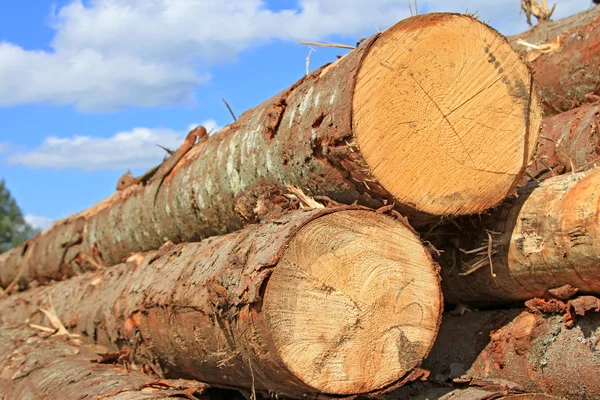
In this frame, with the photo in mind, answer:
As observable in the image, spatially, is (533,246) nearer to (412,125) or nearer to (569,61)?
(412,125)

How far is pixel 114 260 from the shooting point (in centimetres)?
550

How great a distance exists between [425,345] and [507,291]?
61 centimetres

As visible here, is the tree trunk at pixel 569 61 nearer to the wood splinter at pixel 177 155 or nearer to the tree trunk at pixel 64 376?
the wood splinter at pixel 177 155

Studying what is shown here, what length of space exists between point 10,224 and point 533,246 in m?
30.9

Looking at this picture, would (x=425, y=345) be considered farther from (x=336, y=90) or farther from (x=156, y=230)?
(x=156, y=230)

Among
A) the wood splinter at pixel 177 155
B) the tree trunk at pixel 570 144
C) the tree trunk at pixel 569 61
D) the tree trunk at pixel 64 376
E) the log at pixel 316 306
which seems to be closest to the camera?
the log at pixel 316 306

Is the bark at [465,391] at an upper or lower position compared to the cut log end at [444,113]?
lower

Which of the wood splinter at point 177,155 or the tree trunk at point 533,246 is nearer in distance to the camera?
the tree trunk at point 533,246

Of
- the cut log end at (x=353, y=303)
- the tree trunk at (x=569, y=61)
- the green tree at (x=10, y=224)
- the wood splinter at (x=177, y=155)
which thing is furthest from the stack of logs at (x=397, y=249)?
the green tree at (x=10, y=224)

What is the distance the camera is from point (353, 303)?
2.45m

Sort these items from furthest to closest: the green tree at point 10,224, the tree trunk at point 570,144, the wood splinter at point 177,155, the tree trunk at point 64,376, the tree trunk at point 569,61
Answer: the green tree at point 10,224, the wood splinter at point 177,155, the tree trunk at point 569,61, the tree trunk at point 570,144, the tree trunk at point 64,376

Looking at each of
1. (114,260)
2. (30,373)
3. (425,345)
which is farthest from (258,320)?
(114,260)

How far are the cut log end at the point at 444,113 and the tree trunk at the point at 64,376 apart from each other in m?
1.39

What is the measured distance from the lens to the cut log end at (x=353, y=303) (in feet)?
7.73
